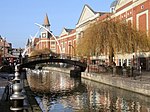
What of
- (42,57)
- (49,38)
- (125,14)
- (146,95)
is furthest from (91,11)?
(49,38)

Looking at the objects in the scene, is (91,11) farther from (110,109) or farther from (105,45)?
(110,109)

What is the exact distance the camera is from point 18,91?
20.9 feet

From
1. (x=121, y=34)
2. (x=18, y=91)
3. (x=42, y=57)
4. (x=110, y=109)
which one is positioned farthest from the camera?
(x=42, y=57)

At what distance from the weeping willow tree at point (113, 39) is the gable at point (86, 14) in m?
44.1

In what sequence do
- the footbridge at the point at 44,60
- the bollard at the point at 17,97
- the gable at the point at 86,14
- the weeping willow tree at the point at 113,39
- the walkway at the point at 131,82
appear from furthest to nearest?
1. the gable at the point at 86,14
2. the footbridge at the point at 44,60
3. the weeping willow tree at the point at 113,39
4. the walkway at the point at 131,82
5. the bollard at the point at 17,97

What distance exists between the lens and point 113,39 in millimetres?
41656

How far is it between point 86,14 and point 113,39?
53.7 m

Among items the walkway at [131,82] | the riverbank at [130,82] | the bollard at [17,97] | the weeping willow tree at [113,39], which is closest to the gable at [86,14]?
the weeping willow tree at [113,39]

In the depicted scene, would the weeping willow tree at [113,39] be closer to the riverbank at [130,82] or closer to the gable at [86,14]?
the riverbank at [130,82]

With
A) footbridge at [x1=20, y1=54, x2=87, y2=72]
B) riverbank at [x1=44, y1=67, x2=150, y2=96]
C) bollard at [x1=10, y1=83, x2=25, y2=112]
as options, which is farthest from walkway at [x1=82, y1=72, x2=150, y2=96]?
bollard at [x1=10, y1=83, x2=25, y2=112]

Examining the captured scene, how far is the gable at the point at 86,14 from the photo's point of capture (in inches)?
3503

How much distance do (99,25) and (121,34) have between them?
134 inches

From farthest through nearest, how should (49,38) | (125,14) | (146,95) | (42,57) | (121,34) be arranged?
→ (49,38), (125,14), (42,57), (121,34), (146,95)

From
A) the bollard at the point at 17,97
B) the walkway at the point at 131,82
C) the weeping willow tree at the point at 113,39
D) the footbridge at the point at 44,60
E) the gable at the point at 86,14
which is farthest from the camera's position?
the gable at the point at 86,14
